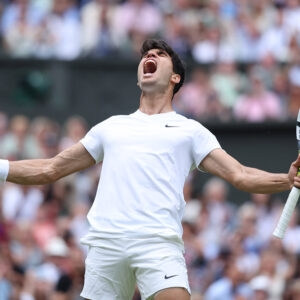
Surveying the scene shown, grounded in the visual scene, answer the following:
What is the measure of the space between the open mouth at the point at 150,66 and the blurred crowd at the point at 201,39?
7969mm

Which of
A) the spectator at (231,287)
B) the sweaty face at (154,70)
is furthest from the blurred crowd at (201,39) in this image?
the sweaty face at (154,70)

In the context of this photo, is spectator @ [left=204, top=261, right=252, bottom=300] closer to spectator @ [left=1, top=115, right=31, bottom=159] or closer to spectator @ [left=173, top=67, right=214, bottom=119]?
spectator @ [left=173, top=67, right=214, bottom=119]

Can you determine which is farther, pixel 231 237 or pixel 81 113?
pixel 81 113

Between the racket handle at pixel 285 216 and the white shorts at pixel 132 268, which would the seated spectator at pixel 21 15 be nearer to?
the white shorts at pixel 132 268

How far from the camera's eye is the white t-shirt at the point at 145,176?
8812mm

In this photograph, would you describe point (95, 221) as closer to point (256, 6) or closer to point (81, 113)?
point (81, 113)

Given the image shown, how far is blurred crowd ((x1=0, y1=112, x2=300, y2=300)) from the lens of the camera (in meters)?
13.9

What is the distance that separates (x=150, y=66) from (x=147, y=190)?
0.98 m

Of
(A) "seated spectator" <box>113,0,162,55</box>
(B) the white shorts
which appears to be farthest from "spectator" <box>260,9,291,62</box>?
(B) the white shorts

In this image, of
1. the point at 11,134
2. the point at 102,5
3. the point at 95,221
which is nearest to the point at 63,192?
the point at 11,134

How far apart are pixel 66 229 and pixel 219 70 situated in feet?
12.5

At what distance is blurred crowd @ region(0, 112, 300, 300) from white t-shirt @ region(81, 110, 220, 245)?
4.49 meters

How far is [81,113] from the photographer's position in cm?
1780

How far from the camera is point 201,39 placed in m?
18.3
